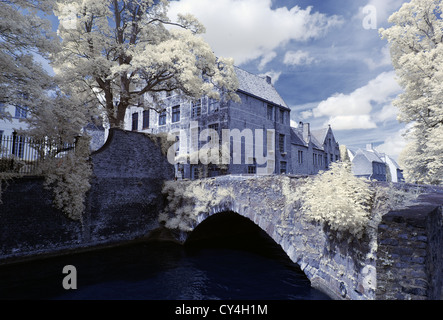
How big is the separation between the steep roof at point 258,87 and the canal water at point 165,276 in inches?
655

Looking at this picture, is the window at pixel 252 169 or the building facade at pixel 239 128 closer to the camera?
the building facade at pixel 239 128

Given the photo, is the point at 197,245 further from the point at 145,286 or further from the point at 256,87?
the point at 256,87

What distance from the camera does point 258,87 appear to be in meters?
26.7

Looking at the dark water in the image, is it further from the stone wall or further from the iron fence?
the iron fence

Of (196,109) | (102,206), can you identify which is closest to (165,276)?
(102,206)

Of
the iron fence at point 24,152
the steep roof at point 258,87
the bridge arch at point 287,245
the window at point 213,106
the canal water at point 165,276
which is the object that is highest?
the steep roof at point 258,87

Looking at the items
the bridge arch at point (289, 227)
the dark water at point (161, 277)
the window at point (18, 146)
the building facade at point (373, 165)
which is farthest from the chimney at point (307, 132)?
the window at point (18, 146)

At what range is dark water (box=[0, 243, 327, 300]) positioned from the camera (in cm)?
738

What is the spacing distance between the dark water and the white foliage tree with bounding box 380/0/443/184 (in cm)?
1028

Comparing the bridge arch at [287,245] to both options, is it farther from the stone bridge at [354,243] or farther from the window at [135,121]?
the window at [135,121]

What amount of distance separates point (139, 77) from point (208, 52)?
481 cm

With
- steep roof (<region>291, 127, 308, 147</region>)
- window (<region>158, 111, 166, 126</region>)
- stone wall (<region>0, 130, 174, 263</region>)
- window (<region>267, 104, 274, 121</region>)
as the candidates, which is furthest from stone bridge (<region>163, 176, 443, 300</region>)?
steep roof (<region>291, 127, 308, 147</region>)

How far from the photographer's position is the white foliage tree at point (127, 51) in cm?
1388
